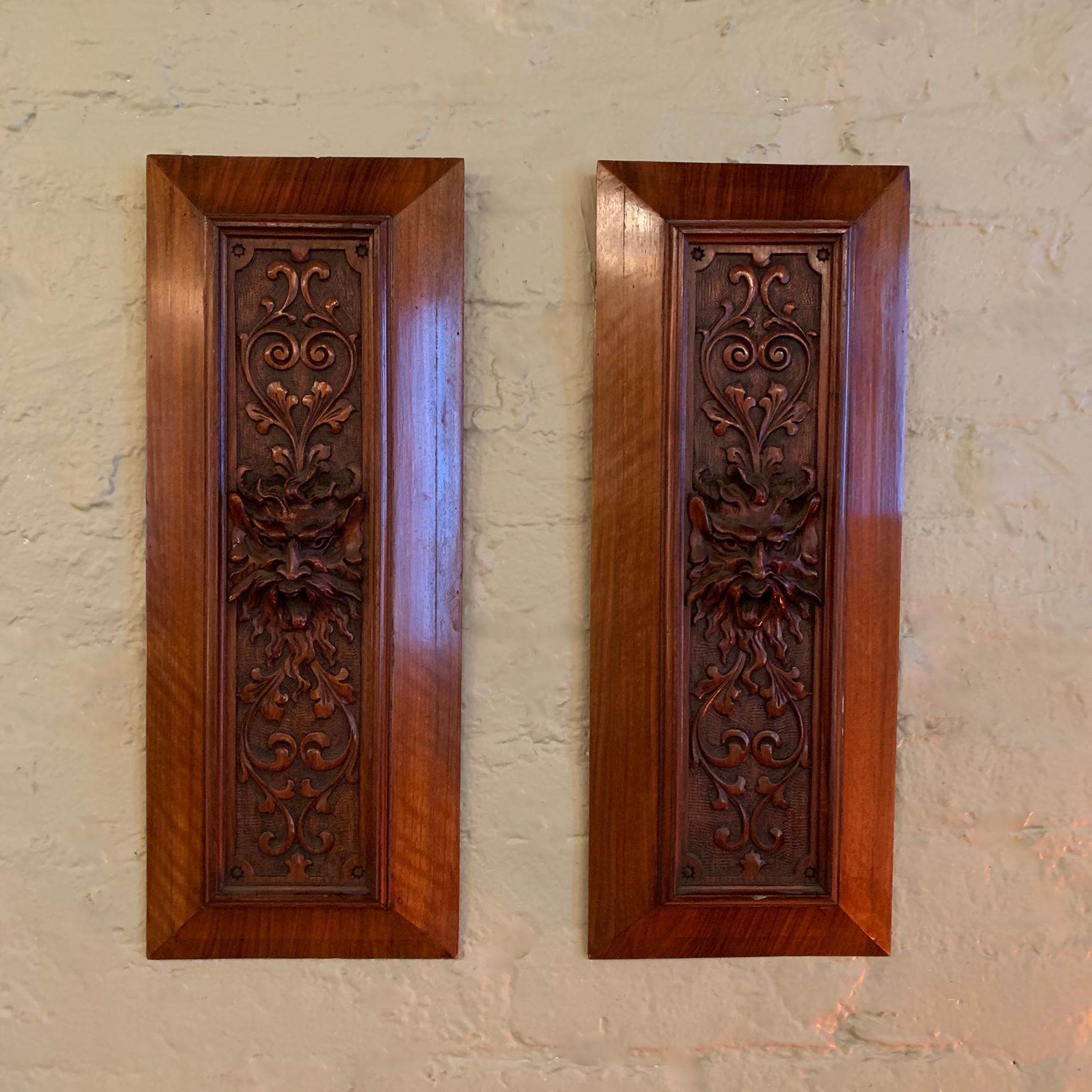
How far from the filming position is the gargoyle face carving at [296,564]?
1.01 m

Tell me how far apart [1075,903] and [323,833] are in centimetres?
92

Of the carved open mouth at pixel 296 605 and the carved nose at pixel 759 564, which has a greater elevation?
the carved nose at pixel 759 564

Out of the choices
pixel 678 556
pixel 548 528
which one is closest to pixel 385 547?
pixel 548 528

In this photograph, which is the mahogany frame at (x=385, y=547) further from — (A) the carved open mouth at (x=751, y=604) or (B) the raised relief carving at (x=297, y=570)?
(A) the carved open mouth at (x=751, y=604)

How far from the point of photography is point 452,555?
40.7 inches

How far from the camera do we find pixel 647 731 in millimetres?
1035

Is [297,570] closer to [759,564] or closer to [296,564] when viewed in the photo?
[296,564]

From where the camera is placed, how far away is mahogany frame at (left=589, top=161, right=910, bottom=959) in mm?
1013

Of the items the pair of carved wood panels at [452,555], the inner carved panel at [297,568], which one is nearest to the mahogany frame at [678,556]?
the pair of carved wood panels at [452,555]

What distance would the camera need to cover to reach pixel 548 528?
1.06 m

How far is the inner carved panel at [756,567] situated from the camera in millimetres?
1024

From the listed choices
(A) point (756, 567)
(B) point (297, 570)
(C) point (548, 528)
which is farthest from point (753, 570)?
(B) point (297, 570)

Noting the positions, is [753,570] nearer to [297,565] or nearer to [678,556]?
[678,556]

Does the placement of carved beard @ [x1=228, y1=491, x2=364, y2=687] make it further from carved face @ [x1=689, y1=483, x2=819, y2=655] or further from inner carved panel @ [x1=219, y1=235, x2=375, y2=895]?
carved face @ [x1=689, y1=483, x2=819, y2=655]
